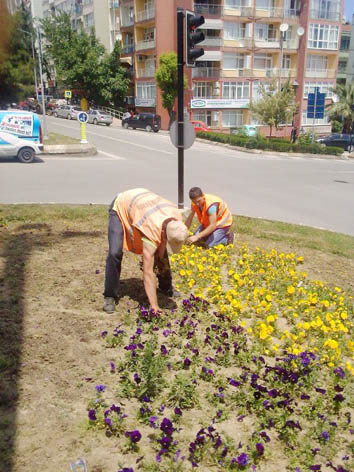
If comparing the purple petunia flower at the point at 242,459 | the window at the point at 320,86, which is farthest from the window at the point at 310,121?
the purple petunia flower at the point at 242,459

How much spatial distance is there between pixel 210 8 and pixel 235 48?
4374 millimetres

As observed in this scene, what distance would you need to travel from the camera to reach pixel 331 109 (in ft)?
153

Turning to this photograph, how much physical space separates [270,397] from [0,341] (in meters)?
2.36

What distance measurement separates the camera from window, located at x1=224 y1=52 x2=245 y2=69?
4491cm

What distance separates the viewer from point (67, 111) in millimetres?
45812

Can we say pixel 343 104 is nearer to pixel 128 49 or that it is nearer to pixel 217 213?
pixel 128 49

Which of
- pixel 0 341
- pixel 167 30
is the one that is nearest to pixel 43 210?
pixel 0 341

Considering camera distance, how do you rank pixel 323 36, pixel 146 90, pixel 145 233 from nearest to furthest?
pixel 145 233
pixel 146 90
pixel 323 36

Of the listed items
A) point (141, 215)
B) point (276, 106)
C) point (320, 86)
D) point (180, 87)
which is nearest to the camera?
point (141, 215)

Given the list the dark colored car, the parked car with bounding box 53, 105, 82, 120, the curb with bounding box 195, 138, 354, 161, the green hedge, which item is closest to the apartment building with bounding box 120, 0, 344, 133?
the dark colored car

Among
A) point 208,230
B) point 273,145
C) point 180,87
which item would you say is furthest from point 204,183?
point 273,145

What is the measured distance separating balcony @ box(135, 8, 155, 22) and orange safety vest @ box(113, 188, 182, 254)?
4398cm

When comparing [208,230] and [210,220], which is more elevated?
[210,220]

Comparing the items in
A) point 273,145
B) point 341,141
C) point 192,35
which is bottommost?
point 341,141
